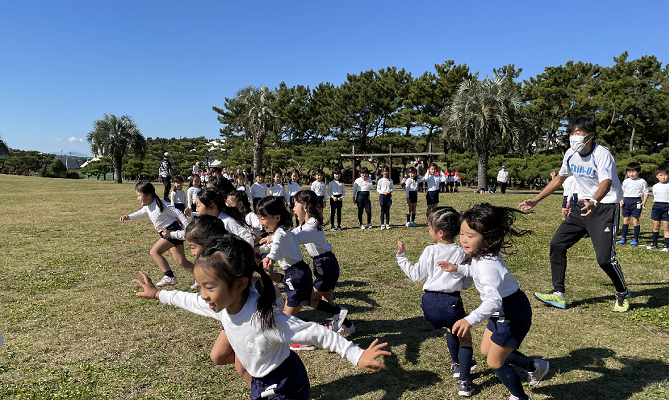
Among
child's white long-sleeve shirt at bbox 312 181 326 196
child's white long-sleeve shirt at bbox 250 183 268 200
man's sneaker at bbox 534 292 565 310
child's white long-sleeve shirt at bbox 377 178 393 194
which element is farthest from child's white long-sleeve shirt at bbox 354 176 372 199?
man's sneaker at bbox 534 292 565 310

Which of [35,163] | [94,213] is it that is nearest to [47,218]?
[94,213]

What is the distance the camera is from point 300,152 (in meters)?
44.5

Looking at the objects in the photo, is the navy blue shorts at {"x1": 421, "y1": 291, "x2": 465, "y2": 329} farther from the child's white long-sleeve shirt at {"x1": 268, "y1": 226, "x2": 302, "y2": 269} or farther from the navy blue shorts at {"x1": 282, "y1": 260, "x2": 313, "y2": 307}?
the child's white long-sleeve shirt at {"x1": 268, "y1": 226, "x2": 302, "y2": 269}

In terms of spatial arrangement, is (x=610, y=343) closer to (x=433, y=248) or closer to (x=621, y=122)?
(x=433, y=248)

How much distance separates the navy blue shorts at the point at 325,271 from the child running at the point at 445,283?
1.18 metres

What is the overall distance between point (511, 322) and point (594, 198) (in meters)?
2.63

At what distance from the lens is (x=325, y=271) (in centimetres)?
421

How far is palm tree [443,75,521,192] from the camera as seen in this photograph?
27953 millimetres

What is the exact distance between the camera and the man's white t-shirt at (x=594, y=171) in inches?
Result: 181

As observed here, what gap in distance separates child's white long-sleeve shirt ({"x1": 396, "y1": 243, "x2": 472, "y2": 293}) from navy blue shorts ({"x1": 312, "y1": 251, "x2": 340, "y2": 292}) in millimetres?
1151

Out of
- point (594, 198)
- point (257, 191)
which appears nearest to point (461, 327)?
point (594, 198)

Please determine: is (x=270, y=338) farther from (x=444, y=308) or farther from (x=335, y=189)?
(x=335, y=189)

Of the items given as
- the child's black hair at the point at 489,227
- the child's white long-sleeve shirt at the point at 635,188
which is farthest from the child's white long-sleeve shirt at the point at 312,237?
the child's white long-sleeve shirt at the point at 635,188

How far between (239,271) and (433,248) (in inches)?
67.2
